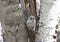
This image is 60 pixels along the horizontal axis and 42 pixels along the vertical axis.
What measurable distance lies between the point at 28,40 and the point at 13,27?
2.3 inches

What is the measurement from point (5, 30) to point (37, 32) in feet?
0.30

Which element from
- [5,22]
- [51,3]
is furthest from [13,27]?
[51,3]

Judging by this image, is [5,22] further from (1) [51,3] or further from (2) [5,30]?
(1) [51,3]

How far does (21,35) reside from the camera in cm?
38

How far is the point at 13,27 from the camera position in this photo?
1.24ft

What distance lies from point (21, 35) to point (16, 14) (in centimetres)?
6

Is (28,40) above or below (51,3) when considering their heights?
below

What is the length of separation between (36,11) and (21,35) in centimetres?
9

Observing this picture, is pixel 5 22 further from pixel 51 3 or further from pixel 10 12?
pixel 51 3

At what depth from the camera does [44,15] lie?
1.26 ft

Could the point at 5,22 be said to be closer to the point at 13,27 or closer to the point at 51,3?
the point at 13,27

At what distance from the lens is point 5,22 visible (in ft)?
1.23

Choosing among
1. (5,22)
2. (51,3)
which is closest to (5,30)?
(5,22)

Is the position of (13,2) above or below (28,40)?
above
